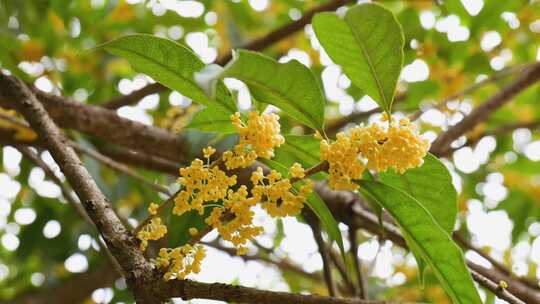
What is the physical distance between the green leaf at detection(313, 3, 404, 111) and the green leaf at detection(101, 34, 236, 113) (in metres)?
0.19

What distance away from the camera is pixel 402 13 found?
7.71 ft

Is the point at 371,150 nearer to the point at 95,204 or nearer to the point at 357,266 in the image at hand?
the point at 95,204

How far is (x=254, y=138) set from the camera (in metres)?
0.95

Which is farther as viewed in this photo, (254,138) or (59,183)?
(59,183)

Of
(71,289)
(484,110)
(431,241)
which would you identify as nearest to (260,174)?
(431,241)

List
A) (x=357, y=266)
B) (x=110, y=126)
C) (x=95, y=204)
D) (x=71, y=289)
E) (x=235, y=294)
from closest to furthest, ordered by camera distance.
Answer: (x=235, y=294)
(x=95, y=204)
(x=357, y=266)
(x=110, y=126)
(x=71, y=289)

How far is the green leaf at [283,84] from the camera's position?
0.89 metres

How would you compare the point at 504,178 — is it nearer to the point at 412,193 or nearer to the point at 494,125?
the point at 494,125

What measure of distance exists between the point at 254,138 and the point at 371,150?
17cm

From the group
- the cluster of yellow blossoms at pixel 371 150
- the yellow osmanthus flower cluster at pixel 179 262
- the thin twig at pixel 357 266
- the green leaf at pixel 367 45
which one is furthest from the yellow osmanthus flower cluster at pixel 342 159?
the thin twig at pixel 357 266

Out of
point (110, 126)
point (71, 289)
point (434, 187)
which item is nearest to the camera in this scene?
point (434, 187)

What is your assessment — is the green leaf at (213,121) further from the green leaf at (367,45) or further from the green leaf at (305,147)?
the green leaf at (367,45)

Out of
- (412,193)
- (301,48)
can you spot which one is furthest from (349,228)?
(301,48)

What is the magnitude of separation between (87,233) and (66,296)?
387 millimetres
